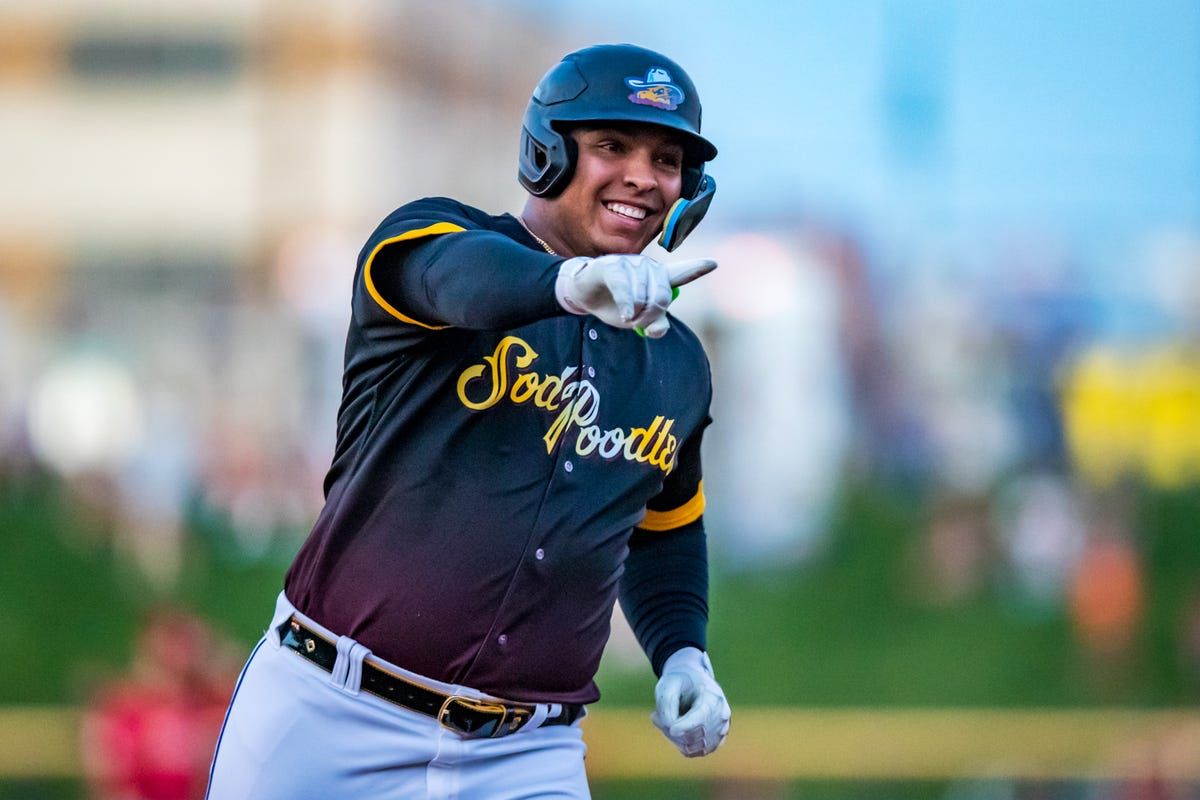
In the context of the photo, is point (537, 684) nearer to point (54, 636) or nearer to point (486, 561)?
point (486, 561)

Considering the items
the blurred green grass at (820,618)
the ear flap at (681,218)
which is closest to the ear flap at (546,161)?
the ear flap at (681,218)

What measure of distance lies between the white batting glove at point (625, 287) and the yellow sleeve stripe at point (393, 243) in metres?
0.38

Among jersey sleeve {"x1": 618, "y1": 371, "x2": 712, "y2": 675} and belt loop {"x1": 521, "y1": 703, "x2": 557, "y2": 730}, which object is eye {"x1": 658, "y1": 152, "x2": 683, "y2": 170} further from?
belt loop {"x1": 521, "y1": 703, "x2": 557, "y2": 730}

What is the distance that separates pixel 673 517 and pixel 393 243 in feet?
3.35

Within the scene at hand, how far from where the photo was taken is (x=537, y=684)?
314 centimetres

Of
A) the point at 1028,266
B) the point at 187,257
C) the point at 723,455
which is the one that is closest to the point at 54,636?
the point at 723,455

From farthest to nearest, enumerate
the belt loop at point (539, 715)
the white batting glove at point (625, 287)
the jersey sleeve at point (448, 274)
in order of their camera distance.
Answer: the belt loop at point (539, 715) < the jersey sleeve at point (448, 274) < the white batting glove at point (625, 287)

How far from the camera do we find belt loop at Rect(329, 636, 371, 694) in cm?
306

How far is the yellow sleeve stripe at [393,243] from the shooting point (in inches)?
113

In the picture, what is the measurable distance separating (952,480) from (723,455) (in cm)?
168

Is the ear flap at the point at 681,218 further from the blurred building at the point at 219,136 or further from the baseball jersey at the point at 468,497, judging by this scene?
the blurred building at the point at 219,136

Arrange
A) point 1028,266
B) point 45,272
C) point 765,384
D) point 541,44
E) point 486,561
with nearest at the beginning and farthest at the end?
1. point 486,561
2. point 765,384
3. point 1028,266
4. point 45,272
5. point 541,44

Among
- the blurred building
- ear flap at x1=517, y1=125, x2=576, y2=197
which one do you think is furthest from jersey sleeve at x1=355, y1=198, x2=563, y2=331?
the blurred building

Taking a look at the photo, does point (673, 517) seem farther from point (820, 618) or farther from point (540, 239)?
point (820, 618)
